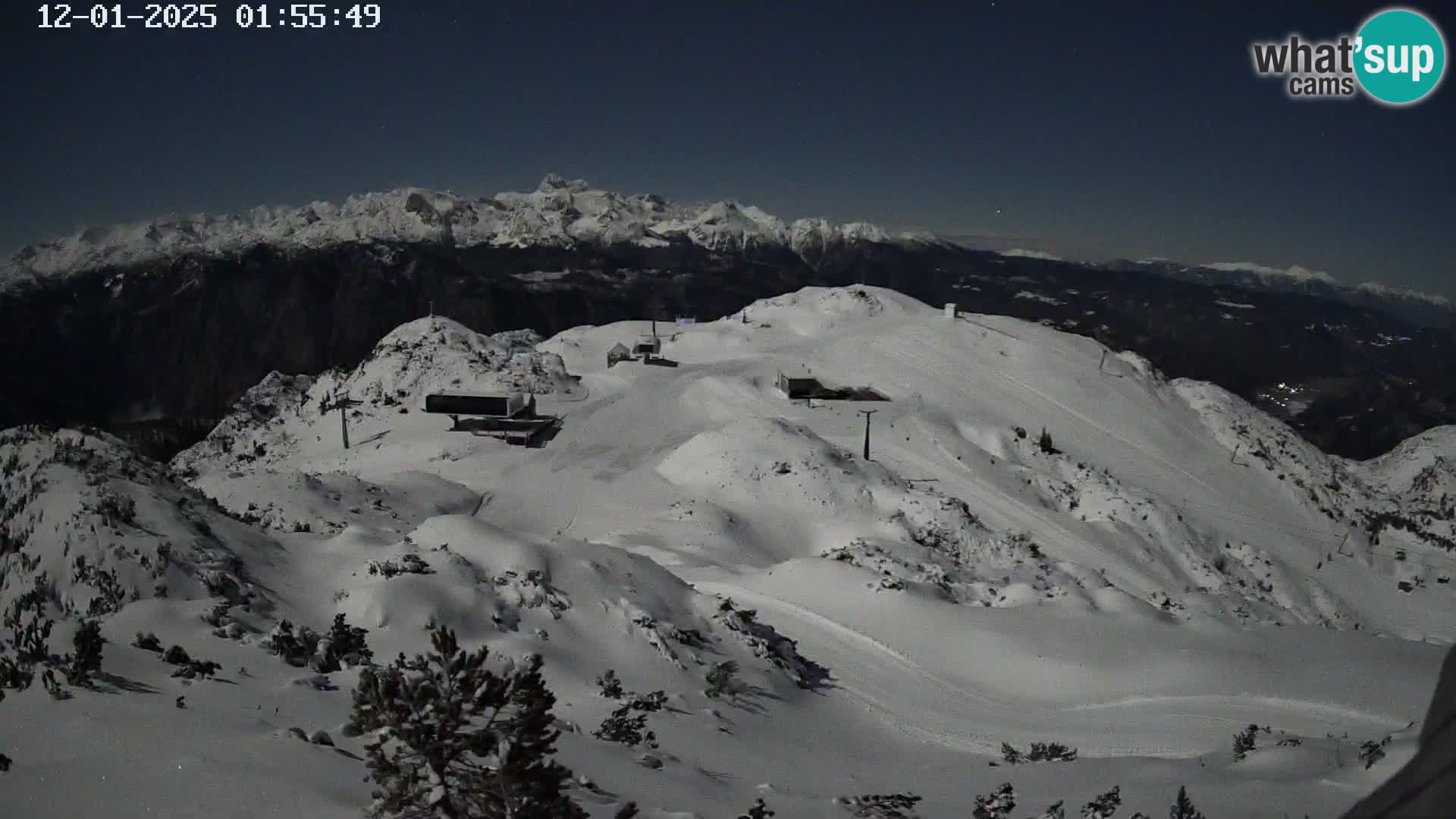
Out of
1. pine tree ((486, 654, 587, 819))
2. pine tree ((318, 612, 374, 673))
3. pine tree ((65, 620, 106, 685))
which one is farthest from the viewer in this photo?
pine tree ((318, 612, 374, 673))

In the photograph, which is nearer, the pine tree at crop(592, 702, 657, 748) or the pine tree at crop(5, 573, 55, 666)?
the pine tree at crop(5, 573, 55, 666)

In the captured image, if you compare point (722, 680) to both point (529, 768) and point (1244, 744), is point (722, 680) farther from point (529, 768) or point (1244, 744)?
point (529, 768)

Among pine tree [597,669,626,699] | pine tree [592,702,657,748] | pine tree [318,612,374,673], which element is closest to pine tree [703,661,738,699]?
pine tree [597,669,626,699]

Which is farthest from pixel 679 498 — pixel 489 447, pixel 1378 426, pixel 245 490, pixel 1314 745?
pixel 1378 426

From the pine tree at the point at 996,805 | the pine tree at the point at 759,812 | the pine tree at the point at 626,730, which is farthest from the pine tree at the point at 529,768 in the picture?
the pine tree at the point at 996,805

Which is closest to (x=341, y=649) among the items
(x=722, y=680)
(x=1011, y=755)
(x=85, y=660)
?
(x=85, y=660)

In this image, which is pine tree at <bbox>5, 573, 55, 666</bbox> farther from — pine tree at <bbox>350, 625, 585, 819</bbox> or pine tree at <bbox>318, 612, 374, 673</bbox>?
pine tree at <bbox>350, 625, 585, 819</bbox>
